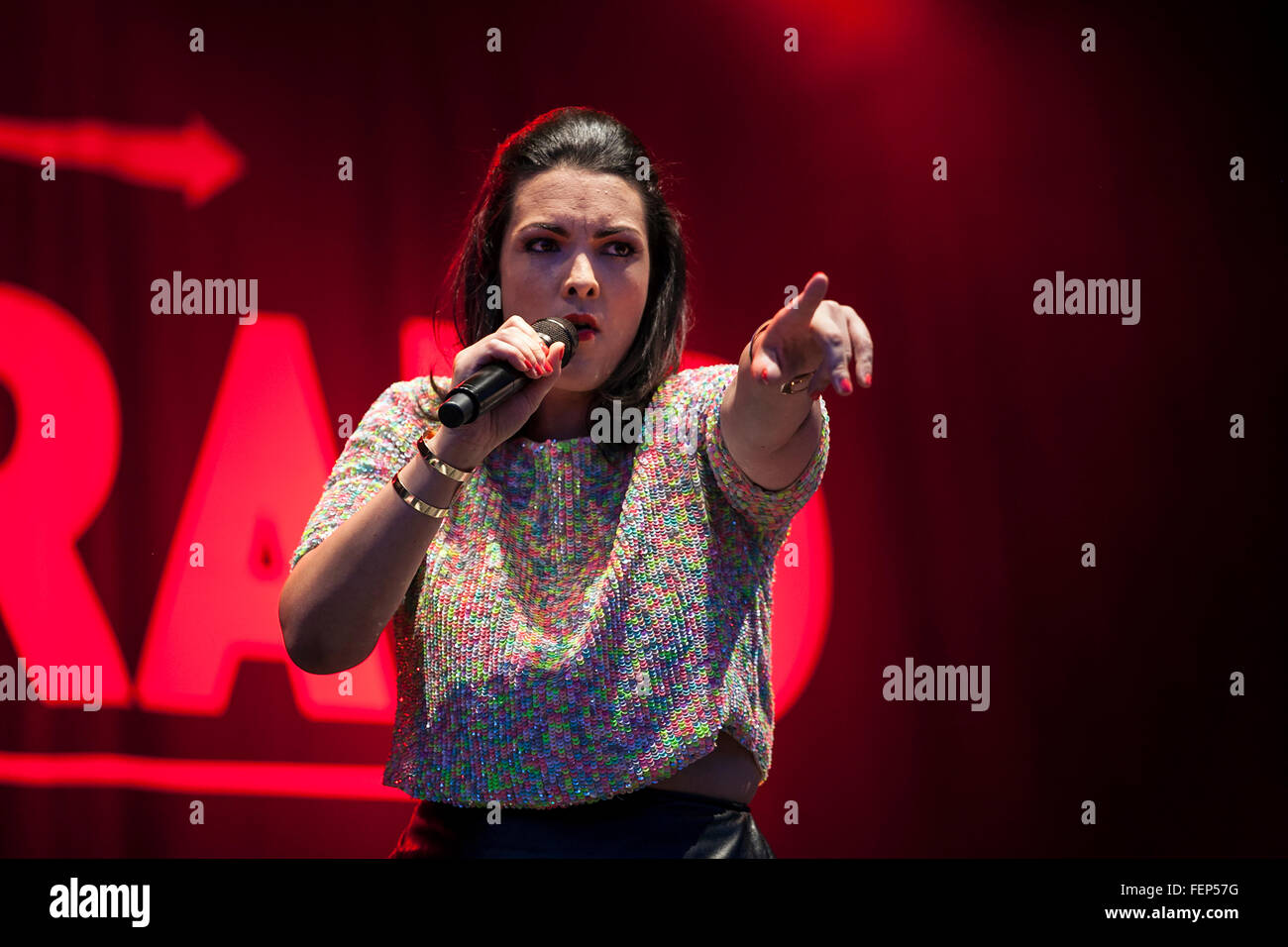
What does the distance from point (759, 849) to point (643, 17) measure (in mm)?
1814

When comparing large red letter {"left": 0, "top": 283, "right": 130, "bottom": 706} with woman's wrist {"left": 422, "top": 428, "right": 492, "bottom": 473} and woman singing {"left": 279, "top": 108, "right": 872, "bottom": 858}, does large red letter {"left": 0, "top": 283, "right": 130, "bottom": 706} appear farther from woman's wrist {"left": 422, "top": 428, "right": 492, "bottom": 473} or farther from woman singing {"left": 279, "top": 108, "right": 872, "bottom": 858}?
woman's wrist {"left": 422, "top": 428, "right": 492, "bottom": 473}

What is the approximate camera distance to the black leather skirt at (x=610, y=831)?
117 cm

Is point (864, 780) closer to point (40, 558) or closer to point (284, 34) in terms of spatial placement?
point (40, 558)

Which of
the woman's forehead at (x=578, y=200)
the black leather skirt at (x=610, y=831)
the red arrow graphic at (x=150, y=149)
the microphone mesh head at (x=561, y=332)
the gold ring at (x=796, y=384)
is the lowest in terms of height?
the black leather skirt at (x=610, y=831)

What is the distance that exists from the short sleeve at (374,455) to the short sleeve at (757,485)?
375 millimetres

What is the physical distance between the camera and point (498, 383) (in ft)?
3.62

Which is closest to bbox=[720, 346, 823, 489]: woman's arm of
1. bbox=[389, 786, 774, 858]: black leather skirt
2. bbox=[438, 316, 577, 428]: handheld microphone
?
bbox=[438, 316, 577, 428]: handheld microphone

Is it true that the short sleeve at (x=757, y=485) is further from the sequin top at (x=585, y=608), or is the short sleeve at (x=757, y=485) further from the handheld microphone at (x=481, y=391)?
the handheld microphone at (x=481, y=391)

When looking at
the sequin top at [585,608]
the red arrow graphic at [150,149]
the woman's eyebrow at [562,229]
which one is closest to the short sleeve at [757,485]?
the sequin top at [585,608]

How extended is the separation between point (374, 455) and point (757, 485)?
0.48 meters

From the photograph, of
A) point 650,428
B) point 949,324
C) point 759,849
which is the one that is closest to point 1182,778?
point 949,324

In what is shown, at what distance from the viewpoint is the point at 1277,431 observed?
233 cm

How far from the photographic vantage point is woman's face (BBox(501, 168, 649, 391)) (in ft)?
4.35

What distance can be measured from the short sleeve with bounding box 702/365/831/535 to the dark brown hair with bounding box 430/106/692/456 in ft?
0.46
